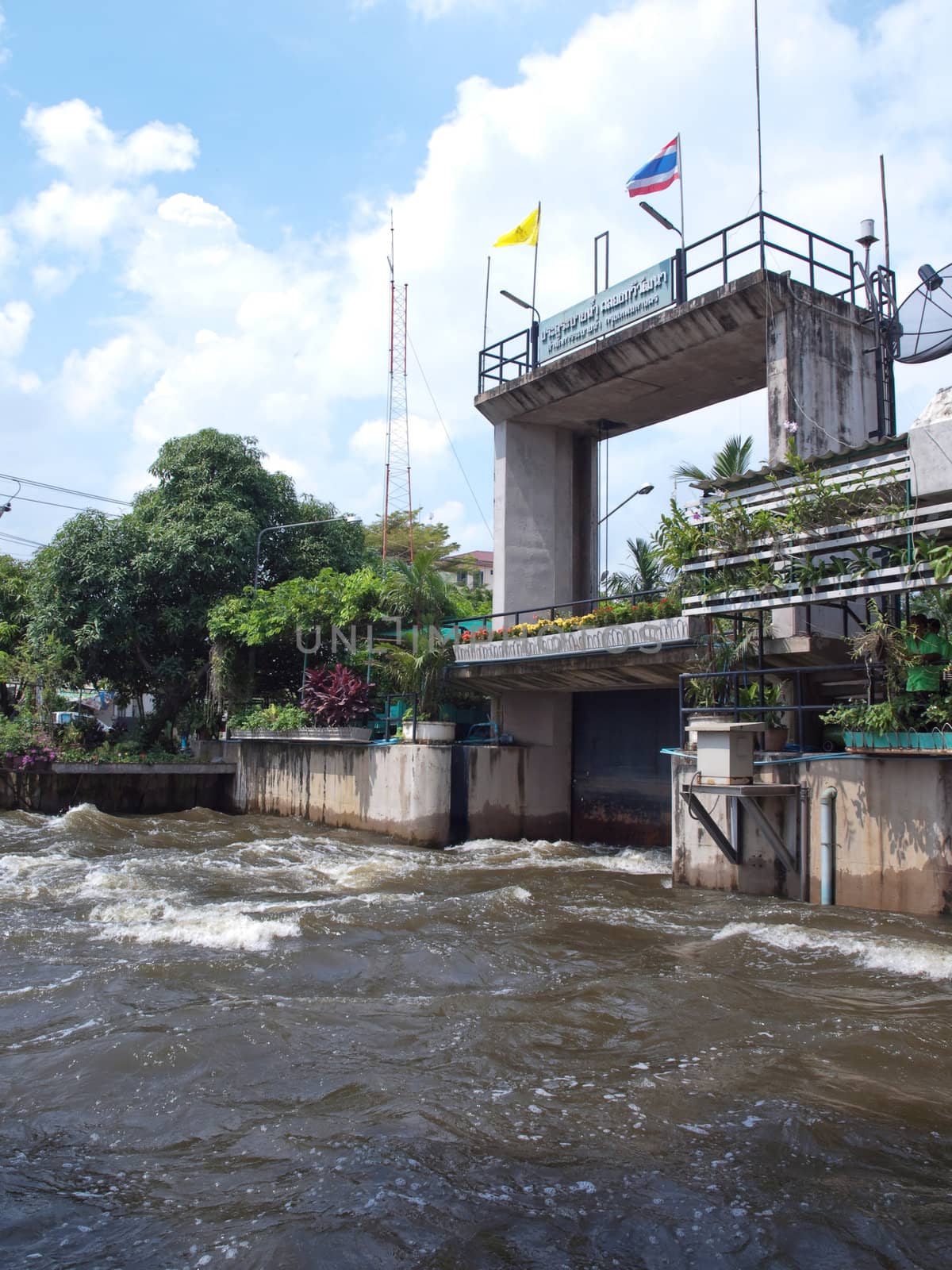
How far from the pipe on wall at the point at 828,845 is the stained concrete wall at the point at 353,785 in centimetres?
991

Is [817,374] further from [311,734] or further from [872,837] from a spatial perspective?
[311,734]

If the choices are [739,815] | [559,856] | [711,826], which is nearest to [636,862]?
[559,856]

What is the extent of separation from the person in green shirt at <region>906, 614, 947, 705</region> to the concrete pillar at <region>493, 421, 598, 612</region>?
42.1 feet

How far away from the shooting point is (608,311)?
69.7ft

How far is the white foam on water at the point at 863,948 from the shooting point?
9055 mm

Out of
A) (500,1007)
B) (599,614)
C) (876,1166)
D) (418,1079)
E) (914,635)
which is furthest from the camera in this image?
(599,614)

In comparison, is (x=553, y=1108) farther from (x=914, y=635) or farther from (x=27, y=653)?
(x=27, y=653)

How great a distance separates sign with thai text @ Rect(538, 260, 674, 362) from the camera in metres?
20.0

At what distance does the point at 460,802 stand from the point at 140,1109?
1502 cm

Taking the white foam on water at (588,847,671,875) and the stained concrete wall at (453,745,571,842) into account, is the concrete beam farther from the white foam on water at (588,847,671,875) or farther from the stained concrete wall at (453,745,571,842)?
the stained concrete wall at (453,745,571,842)

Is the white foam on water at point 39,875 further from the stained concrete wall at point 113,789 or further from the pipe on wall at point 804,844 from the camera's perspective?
the pipe on wall at point 804,844

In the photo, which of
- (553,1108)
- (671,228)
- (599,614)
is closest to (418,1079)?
(553,1108)

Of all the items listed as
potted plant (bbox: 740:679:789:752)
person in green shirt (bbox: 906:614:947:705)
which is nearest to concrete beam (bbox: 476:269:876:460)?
potted plant (bbox: 740:679:789:752)

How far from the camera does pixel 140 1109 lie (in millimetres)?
6035
